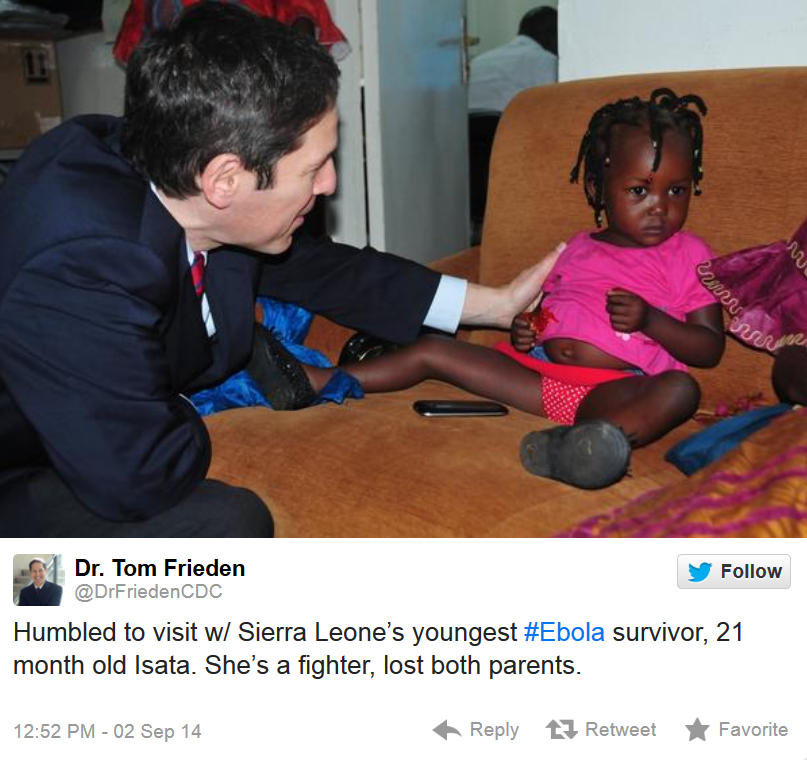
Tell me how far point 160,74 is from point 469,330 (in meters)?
0.99

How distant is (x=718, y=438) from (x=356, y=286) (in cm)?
73

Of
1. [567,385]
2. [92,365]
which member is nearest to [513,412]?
[567,385]

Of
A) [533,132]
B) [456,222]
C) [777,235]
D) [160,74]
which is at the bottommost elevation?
[456,222]

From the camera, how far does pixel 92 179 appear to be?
121 cm

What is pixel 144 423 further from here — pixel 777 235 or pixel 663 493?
pixel 777 235

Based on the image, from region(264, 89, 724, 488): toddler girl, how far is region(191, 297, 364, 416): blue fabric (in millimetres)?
46

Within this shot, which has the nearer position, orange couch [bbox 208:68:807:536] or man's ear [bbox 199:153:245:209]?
man's ear [bbox 199:153:245:209]

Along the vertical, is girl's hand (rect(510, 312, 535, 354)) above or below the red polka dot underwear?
above

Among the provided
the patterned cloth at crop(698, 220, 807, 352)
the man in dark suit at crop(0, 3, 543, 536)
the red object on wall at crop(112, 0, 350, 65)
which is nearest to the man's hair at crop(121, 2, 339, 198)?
the man in dark suit at crop(0, 3, 543, 536)
